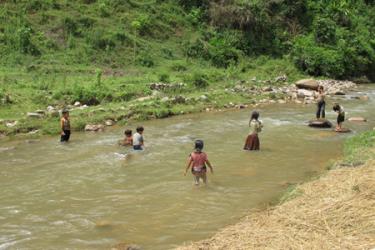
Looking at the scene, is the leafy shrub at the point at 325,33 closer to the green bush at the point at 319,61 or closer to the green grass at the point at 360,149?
the green bush at the point at 319,61

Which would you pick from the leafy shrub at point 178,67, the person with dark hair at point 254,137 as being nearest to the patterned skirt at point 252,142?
the person with dark hair at point 254,137

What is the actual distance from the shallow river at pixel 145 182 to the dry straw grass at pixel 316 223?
105 centimetres

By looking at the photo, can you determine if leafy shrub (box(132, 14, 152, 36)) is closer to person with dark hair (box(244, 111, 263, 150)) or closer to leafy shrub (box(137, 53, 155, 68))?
leafy shrub (box(137, 53, 155, 68))

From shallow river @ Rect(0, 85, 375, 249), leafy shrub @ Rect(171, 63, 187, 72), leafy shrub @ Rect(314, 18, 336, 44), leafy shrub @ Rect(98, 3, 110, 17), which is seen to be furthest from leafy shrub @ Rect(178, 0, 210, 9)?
shallow river @ Rect(0, 85, 375, 249)

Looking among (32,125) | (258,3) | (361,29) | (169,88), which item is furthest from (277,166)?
(361,29)

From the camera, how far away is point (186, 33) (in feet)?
123

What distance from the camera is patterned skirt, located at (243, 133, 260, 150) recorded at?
15.5 metres

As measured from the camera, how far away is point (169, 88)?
25812 mm

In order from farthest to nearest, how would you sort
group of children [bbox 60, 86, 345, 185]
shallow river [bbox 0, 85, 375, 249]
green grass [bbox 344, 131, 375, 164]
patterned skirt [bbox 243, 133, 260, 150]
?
patterned skirt [bbox 243, 133, 260, 150] → green grass [bbox 344, 131, 375, 164] → group of children [bbox 60, 86, 345, 185] → shallow river [bbox 0, 85, 375, 249]

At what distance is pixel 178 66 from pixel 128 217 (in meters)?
22.1

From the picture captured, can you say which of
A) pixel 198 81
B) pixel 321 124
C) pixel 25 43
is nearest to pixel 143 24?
pixel 25 43

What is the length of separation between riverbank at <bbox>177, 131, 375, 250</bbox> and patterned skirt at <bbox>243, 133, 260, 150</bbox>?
5.00 metres

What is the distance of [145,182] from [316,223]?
17.9ft

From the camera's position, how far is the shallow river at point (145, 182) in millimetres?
9430
